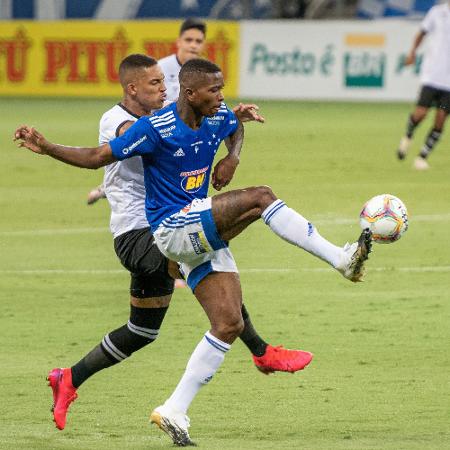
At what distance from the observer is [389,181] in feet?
59.9

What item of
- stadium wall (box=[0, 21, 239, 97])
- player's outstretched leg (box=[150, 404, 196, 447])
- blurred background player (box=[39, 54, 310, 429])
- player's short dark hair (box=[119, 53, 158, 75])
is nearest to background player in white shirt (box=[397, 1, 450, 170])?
stadium wall (box=[0, 21, 239, 97])

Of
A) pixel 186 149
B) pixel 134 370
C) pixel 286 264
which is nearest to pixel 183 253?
pixel 186 149

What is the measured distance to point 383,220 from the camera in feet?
22.8

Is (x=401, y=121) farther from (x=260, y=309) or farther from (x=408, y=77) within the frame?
(x=260, y=309)

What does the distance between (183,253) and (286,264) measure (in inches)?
234

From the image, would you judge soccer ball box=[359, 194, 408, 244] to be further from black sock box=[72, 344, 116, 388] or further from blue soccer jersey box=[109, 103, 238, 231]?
black sock box=[72, 344, 116, 388]

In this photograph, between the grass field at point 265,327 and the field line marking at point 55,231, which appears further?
the field line marking at point 55,231

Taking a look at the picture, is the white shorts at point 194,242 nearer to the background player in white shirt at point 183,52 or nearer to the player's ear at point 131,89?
the player's ear at point 131,89

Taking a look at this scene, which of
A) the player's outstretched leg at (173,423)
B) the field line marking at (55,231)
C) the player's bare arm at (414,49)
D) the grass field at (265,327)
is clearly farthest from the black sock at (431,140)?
the player's outstretched leg at (173,423)

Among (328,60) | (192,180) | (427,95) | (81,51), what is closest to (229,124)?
(192,180)

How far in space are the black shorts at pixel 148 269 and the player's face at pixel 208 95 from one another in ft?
3.29

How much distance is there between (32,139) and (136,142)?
1.81 feet

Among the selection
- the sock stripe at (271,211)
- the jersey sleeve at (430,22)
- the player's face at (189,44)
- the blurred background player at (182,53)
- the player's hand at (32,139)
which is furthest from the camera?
the jersey sleeve at (430,22)

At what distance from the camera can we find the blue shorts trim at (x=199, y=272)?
7145mm
